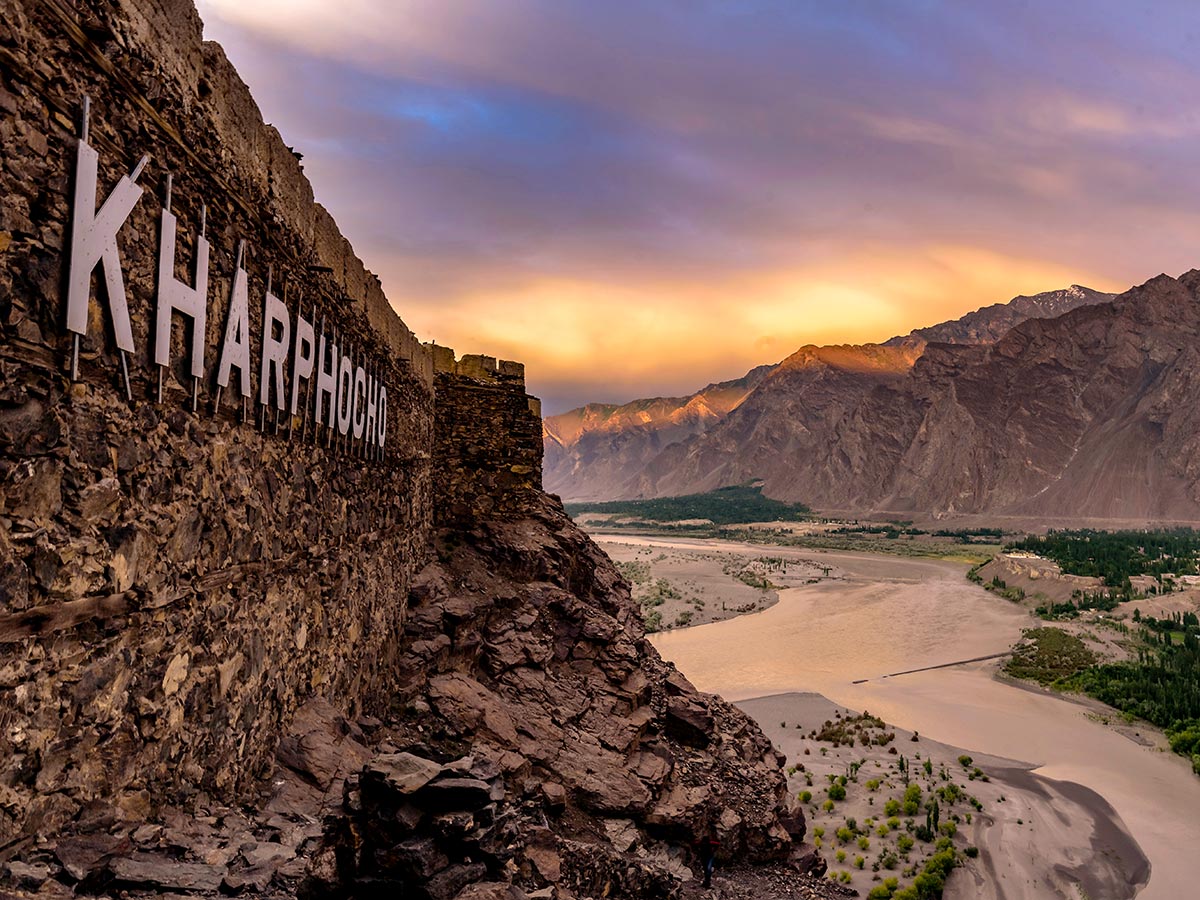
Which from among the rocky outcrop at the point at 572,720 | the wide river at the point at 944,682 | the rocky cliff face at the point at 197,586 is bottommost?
the wide river at the point at 944,682

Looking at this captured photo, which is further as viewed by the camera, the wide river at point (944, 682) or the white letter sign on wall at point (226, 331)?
the wide river at point (944, 682)

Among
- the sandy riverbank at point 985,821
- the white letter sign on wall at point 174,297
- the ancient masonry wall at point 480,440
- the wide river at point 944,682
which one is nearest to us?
the white letter sign on wall at point 174,297

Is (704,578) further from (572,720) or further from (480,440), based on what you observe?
(572,720)

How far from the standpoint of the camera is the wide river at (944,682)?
22.6m

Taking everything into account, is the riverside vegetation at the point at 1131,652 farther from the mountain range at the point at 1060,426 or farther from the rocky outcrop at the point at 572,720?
the mountain range at the point at 1060,426

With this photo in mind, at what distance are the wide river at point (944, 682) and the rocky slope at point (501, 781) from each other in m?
12.9

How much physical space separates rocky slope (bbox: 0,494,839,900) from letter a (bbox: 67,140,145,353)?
8.23ft

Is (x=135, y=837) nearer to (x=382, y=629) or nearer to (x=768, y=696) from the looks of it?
(x=382, y=629)

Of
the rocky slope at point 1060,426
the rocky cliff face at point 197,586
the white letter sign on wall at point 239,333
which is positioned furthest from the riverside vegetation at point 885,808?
the rocky slope at point 1060,426

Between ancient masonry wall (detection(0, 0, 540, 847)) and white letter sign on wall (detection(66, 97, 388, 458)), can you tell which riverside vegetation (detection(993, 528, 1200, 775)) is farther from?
ancient masonry wall (detection(0, 0, 540, 847))

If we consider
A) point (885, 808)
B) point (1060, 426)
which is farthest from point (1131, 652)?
point (1060, 426)

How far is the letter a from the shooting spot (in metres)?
3.45

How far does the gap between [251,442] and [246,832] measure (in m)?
2.75

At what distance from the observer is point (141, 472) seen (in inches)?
163
